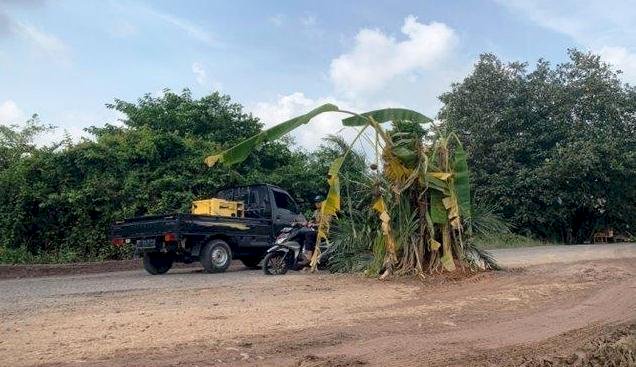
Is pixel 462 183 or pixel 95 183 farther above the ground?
pixel 95 183

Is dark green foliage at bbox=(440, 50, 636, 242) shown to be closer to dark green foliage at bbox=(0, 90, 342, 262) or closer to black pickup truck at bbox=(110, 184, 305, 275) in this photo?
dark green foliage at bbox=(0, 90, 342, 262)

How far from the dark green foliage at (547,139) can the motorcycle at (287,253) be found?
58.3 feet

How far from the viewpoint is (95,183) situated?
60.3 ft

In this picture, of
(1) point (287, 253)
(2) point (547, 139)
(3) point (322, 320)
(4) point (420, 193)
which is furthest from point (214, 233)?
(2) point (547, 139)

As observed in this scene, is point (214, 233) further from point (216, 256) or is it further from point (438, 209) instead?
point (438, 209)

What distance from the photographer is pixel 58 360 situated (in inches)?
203

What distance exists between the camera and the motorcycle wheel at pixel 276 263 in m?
13.5

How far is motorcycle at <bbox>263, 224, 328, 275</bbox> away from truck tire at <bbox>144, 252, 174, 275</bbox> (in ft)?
9.37

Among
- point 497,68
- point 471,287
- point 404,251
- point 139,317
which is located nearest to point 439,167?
point 404,251

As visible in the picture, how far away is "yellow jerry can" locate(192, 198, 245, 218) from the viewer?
15461mm

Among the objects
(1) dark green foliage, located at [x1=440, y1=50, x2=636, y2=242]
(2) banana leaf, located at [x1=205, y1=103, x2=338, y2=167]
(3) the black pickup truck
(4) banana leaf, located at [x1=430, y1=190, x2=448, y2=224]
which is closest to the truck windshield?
(3) the black pickup truck

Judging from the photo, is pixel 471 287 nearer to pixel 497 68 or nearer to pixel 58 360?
pixel 58 360

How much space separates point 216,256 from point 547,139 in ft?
70.0

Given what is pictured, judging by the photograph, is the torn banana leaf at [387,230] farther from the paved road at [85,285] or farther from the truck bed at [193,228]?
the truck bed at [193,228]
